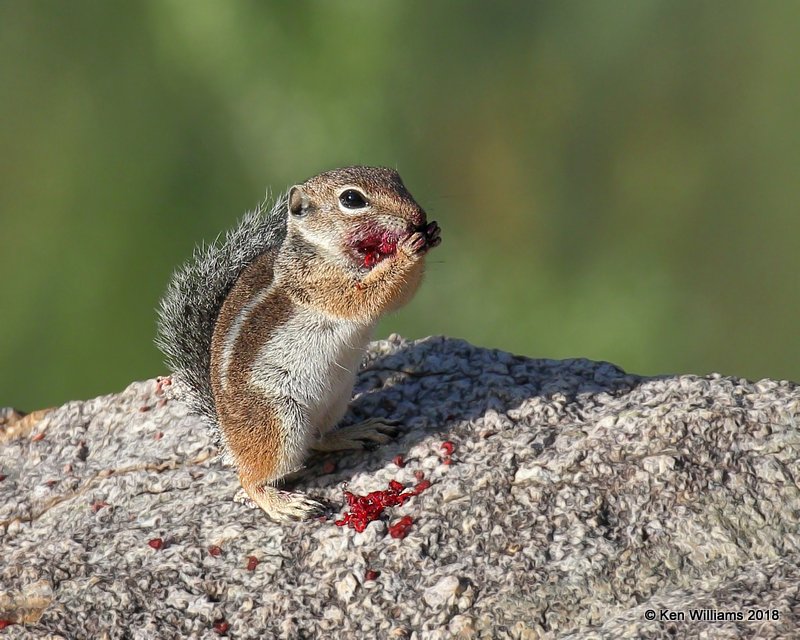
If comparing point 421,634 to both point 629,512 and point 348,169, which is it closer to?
point 629,512

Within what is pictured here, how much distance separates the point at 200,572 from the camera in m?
3.48

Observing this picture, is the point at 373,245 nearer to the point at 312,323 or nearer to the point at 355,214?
the point at 355,214

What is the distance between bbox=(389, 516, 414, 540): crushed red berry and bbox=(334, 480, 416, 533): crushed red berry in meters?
0.09

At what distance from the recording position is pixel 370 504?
3.58 metres

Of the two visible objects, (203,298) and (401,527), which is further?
(203,298)

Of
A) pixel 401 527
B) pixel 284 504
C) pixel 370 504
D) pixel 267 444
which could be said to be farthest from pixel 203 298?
pixel 401 527

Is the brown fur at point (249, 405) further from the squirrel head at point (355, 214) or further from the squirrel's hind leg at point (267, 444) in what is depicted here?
the squirrel head at point (355, 214)

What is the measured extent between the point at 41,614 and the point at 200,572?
0.52 meters

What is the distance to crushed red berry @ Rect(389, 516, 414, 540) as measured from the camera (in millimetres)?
3408

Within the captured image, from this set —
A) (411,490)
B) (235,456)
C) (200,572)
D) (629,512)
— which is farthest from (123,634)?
(629,512)

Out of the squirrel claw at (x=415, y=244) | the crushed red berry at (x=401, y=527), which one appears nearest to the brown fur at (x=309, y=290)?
the squirrel claw at (x=415, y=244)

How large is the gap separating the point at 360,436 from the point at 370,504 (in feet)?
1.34

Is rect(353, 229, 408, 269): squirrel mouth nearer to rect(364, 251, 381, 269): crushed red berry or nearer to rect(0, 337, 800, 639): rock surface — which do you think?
rect(364, 251, 381, 269): crushed red berry

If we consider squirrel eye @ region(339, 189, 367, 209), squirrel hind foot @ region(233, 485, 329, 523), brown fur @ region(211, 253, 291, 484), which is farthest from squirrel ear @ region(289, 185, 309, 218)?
squirrel hind foot @ region(233, 485, 329, 523)
